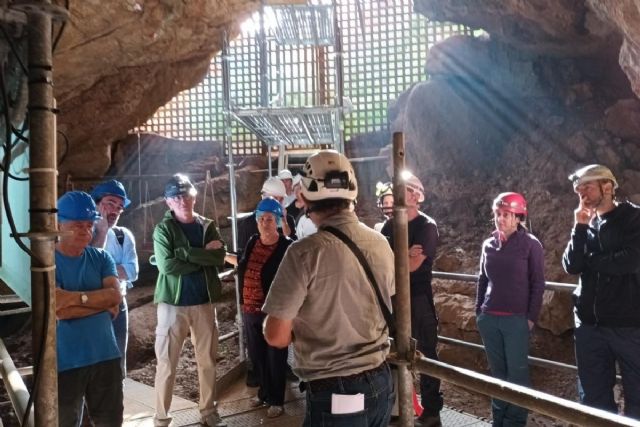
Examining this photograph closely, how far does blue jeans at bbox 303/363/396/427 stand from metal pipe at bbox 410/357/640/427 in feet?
0.97

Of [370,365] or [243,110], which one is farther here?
[243,110]

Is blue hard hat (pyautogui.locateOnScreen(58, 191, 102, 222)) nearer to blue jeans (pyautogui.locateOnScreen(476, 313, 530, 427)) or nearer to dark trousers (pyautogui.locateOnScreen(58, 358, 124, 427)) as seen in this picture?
dark trousers (pyautogui.locateOnScreen(58, 358, 124, 427))

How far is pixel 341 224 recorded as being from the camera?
2.35m

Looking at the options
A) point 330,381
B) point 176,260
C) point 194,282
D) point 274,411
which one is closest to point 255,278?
point 194,282

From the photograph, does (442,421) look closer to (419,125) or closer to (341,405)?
(341,405)

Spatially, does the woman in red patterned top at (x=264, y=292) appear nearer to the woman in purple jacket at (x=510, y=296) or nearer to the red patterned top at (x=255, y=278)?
the red patterned top at (x=255, y=278)

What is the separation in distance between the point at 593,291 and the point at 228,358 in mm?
5605

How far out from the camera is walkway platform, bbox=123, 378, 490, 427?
4.32 meters

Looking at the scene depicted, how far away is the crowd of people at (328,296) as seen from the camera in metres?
2.26

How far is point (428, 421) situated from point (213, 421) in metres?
1.75

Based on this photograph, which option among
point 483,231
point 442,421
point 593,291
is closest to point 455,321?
point 483,231

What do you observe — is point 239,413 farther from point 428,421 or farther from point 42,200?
point 42,200

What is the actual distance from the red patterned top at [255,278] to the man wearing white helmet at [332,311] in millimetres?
2260

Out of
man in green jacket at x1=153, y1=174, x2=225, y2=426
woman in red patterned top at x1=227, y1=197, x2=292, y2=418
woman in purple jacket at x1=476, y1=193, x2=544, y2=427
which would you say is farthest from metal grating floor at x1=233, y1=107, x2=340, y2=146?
woman in purple jacket at x1=476, y1=193, x2=544, y2=427
